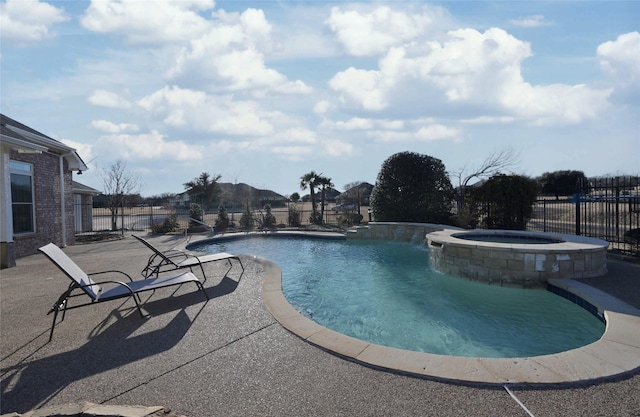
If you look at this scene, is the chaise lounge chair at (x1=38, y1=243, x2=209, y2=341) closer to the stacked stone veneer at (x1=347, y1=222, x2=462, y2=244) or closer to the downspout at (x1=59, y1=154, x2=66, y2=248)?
the stacked stone veneer at (x1=347, y1=222, x2=462, y2=244)

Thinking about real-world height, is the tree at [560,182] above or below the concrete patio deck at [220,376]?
above

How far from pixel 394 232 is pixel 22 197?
1234 cm

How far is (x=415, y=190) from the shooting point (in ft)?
48.4

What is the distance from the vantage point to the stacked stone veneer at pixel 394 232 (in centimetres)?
1294

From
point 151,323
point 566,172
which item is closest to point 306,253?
point 151,323

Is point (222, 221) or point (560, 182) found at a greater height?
point (560, 182)

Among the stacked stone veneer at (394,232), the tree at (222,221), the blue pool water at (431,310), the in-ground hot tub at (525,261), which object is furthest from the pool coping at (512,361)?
the tree at (222,221)

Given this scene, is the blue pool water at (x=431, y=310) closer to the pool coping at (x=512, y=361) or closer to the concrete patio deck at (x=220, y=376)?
the pool coping at (x=512, y=361)

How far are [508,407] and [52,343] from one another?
14.7ft

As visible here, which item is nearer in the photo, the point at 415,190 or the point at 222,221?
the point at 415,190

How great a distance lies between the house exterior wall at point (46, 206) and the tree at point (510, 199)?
14872 millimetres

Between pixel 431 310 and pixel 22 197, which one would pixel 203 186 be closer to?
pixel 22 197

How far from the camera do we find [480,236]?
9914mm

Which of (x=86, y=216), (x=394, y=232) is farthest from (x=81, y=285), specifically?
(x=86, y=216)
